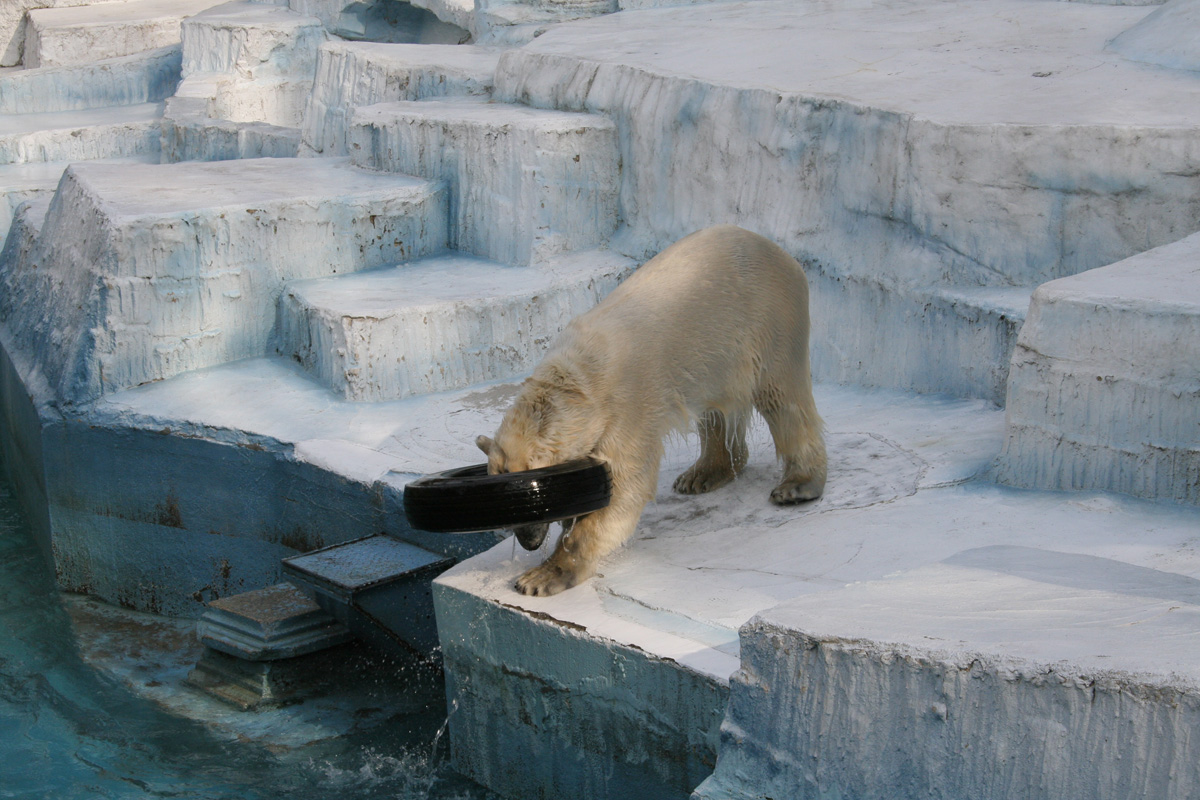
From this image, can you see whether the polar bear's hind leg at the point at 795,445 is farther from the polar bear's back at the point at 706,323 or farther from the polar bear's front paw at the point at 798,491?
the polar bear's back at the point at 706,323

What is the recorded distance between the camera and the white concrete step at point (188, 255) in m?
6.39

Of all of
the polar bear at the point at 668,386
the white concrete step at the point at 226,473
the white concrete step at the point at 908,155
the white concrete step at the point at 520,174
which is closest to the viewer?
the polar bear at the point at 668,386

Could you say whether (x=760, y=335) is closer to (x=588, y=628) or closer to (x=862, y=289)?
(x=588, y=628)

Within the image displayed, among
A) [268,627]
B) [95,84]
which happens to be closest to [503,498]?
[268,627]

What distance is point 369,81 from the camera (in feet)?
29.5

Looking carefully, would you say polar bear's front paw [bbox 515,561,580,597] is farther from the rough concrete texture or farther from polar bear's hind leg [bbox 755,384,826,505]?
polar bear's hind leg [bbox 755,384,826,505]

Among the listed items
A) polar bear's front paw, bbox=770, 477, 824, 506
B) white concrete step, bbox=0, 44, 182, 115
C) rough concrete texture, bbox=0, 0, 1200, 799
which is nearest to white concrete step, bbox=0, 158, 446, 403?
rough concrete texture, bbox=0, 0, 1200, 799

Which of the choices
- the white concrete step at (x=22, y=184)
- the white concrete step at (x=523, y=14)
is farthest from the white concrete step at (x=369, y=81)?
the white concrete step at (x=22, y=184)

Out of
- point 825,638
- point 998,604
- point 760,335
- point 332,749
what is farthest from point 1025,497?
point 332,749

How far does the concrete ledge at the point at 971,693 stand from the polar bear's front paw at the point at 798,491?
1.53m

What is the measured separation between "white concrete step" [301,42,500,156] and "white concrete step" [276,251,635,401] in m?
2.21

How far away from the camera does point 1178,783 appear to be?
2.21m

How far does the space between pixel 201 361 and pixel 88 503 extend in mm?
931

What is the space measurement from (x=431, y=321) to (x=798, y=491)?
2.46m
